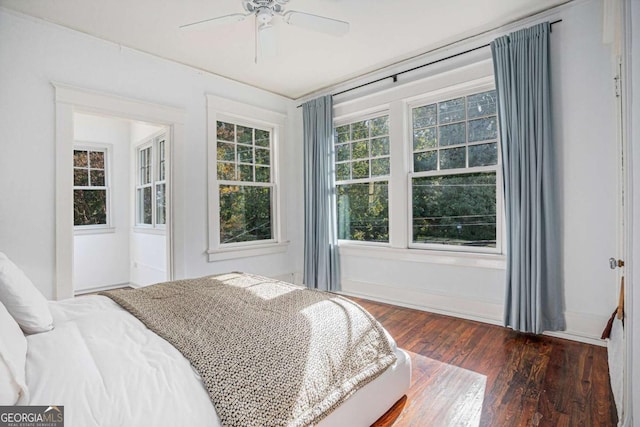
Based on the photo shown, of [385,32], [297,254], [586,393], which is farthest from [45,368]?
[297,254]

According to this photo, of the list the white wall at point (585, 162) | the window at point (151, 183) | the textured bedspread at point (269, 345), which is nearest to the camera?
the textured bedspread at point (269, 345)

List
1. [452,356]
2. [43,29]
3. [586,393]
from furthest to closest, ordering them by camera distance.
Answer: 1. [43,29]
2. [452,356]
3. [586,393]

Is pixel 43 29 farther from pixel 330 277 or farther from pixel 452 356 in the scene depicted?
pixel 452 356

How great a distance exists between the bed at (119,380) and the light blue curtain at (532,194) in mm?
1877

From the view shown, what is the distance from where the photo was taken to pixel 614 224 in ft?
7.75

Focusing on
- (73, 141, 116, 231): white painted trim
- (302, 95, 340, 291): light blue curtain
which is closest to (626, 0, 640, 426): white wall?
(302, 95, 340, 291): light blue curtain

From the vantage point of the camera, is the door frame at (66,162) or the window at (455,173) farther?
the window at (455,173)

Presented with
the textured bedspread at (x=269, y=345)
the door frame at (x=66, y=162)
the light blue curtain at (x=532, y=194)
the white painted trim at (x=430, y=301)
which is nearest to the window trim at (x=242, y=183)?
the door frame at (x=66, y=162)

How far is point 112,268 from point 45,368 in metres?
4.34

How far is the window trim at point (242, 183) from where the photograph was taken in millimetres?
3754

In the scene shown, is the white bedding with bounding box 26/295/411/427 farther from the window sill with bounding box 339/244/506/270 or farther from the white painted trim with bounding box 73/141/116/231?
the white painted trim with bounding box 73/141/116/231

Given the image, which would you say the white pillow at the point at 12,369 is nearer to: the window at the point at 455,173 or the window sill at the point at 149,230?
the window sill at the point at 149,230

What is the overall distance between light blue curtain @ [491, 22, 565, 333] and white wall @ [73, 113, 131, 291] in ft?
16.4

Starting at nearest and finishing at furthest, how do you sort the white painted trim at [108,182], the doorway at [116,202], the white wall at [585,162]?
1. the white wall at [585,162]
2. the doorway at [116,202]
3. the white painted trim at [108,182]
